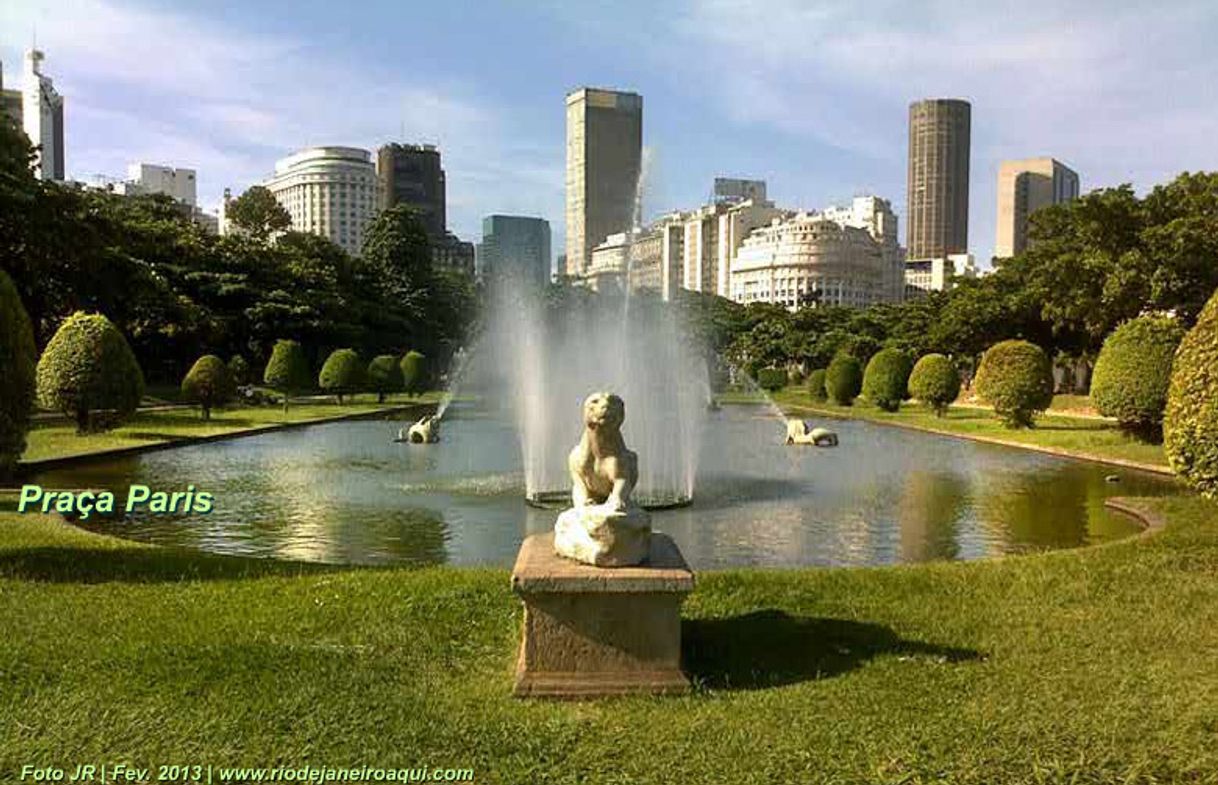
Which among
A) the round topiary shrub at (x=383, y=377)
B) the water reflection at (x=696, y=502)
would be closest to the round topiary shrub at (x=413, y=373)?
the round topiary shrub at (x=383, y=377)

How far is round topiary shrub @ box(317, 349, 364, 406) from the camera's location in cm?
3328

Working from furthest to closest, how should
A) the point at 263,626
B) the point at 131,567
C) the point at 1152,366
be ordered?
the point at 1152,366 < the point at 131,567 < the point at 263,626

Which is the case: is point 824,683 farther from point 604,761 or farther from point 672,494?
point 672,494

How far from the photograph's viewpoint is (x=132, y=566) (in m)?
7.35

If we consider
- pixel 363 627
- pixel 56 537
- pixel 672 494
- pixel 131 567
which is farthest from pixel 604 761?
pixel 672 494

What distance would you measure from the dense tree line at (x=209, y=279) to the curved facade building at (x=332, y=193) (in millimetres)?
41596

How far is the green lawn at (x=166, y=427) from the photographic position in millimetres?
16094

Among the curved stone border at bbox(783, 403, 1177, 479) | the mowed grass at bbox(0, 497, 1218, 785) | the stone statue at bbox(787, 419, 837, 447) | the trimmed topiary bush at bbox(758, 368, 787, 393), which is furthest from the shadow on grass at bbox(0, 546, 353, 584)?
the trimmed topiary bush at bbox(758, 368, 787, 393)

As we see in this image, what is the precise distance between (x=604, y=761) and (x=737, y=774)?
1.78ft

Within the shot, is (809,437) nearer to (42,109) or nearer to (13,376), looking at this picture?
(13,376)

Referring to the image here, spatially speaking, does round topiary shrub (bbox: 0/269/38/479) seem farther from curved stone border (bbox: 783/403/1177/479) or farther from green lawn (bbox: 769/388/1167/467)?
green lawn (bbox: 769/388/1167/467)

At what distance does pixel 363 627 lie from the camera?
18.9 feet

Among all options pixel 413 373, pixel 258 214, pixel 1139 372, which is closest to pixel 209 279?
pixel 413 373

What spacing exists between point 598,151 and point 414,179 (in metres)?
94.9
